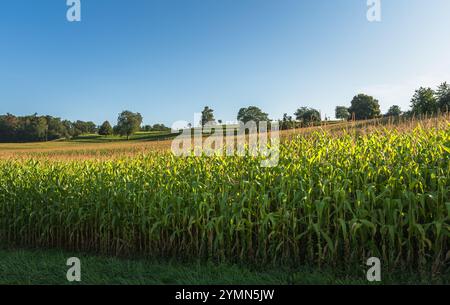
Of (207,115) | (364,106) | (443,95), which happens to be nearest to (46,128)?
(207,115)

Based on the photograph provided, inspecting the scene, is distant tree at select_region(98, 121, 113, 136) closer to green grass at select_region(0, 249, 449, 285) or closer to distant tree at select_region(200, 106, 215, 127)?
distant tree at select_region(200, 106, 215, 127)

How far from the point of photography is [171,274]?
4.31 metres

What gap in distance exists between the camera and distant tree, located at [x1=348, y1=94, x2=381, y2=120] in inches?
2443

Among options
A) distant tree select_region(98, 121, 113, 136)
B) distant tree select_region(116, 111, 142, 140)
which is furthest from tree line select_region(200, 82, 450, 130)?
distant tree select_region(98, 121, 113, 136)

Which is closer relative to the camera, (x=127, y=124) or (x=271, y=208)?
(x=271, y=208)

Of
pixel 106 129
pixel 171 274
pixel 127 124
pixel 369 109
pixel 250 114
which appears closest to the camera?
pixel 171 274

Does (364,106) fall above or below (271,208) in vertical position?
above

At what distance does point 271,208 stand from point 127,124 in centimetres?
7282

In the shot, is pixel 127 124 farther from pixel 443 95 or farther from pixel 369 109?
pixel 443 95

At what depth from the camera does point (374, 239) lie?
4602 millimetres

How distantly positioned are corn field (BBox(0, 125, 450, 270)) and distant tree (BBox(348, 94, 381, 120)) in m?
60.1

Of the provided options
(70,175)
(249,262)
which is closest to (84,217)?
(70,175)
